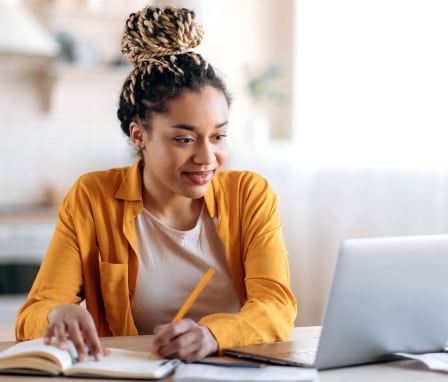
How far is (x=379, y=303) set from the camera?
1.31m

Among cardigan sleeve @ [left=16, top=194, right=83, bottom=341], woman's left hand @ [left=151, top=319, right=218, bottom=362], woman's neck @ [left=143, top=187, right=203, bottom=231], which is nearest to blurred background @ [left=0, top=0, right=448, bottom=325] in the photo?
woman's neck @ [left=143, top=187, right=203, bottom=231]

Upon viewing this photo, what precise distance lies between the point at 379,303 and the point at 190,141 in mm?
613

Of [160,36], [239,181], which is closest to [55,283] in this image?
[239,181]

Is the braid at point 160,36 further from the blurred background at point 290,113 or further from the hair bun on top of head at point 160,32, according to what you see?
the blurred background at point 290,113

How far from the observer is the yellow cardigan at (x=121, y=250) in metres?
1.71

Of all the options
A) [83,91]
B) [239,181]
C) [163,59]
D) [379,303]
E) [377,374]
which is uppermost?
[163,59]

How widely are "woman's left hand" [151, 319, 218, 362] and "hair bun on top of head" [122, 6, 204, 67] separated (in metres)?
0.71

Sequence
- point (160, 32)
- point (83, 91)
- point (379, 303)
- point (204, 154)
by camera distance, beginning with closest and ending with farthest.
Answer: point (379, 303) < point (204, 154) < point (160, 32) < point (83, 91)

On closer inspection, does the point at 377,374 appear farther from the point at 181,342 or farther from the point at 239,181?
the point at 239,181

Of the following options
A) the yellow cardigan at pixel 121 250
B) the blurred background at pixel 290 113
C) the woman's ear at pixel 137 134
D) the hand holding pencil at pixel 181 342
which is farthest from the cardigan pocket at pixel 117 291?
the blurred background at pixel 290 113

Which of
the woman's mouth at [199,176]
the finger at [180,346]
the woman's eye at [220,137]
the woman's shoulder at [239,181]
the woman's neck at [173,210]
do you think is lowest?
the finger at [180,346]

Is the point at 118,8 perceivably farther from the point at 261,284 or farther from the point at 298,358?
the point at 298,358

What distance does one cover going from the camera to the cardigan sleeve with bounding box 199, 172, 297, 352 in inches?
61.2

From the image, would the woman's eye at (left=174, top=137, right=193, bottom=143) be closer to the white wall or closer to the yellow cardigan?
the yellow cardigan
